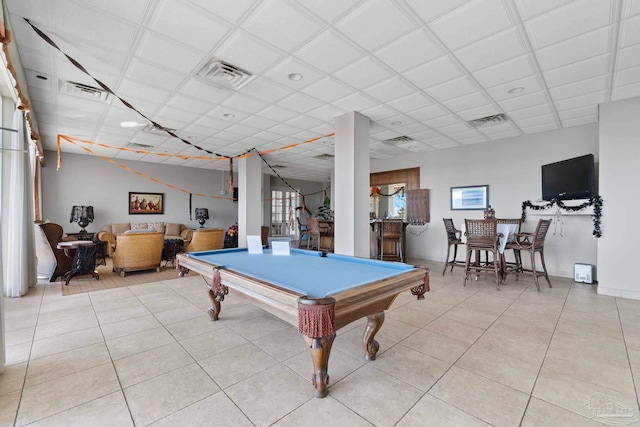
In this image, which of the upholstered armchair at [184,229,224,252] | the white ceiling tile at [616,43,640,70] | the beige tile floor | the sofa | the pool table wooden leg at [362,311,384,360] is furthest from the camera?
the sofa

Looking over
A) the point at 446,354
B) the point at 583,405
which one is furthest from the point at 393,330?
the point at 583,405

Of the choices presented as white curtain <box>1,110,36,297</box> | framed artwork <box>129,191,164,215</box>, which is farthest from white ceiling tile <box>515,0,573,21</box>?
framed artwork <box>129,191,164,215</box>

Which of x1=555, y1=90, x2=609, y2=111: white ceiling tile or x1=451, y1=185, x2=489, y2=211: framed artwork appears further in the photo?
x1=451, y1=185, x2=489, y2=211: framed artwork

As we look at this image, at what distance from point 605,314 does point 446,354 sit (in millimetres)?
2375

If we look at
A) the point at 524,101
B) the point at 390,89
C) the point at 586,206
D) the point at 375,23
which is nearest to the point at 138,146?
the point at 390,89

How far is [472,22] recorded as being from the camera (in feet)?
7.89

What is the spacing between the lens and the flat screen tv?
446 cm

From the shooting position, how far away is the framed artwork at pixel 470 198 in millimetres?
6234

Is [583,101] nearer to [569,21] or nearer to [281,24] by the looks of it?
[569,21]

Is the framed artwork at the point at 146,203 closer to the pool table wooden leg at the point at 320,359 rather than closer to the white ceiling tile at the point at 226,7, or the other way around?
the white ceiling tile at the point at 226,7

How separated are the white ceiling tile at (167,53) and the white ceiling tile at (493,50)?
2.70m

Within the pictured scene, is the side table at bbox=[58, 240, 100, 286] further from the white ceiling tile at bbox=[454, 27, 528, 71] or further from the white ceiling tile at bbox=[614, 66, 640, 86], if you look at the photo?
the white ceiling tile at bbox=[614, 66, 640, 86]

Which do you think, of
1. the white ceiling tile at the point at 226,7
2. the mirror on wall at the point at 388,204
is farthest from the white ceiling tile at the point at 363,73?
the mirror on wall at the point at 388,204

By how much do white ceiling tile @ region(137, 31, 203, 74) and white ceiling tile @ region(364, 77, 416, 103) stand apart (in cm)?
207
